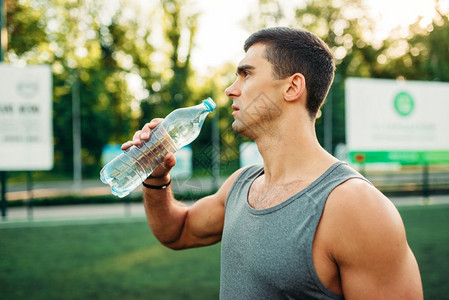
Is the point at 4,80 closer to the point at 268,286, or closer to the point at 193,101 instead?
the point at 268,286

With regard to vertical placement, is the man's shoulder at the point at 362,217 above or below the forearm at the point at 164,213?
above

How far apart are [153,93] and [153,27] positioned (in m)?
5.89

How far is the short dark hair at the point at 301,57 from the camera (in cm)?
139

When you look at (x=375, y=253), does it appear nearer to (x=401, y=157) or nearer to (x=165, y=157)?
(x=165, y=157)

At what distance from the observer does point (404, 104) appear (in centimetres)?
838

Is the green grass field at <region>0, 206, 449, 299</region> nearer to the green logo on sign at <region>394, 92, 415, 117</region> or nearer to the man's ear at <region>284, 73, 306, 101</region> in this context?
the green logo on sign at <region>394, 92, 415, 117</region>

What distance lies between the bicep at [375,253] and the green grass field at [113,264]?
135 inches

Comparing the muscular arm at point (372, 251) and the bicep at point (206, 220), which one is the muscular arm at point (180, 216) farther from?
the muscular arm at point (372, 251)

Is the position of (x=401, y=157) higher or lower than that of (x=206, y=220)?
lower

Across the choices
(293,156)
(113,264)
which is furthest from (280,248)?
(113,264)

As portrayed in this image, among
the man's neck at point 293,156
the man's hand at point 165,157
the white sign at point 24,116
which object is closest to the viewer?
the man's neck at point 293,156

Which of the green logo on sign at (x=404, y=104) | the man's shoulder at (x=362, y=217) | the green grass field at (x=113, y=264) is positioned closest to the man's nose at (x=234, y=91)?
the man's shoulder at (x=362, y=217)

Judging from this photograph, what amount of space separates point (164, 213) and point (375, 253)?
92cm

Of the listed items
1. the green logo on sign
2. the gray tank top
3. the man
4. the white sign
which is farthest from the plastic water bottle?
the green logo on sign
